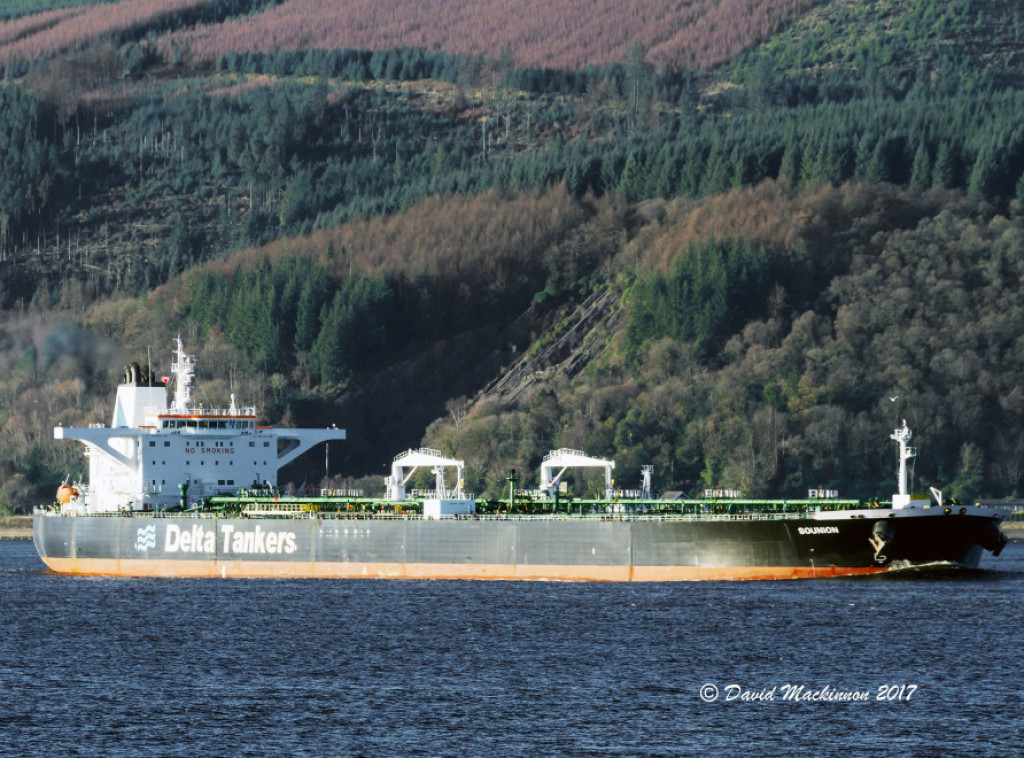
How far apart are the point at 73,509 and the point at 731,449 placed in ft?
221

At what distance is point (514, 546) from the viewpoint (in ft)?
Result: 291

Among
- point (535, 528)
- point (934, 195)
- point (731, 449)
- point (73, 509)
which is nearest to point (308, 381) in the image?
point (731, 449)

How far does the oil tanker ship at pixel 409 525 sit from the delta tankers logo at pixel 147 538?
9 centimetres

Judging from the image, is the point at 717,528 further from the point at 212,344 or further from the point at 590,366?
the point at 212,344

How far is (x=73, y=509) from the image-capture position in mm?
102312

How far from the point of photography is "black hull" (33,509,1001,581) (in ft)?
269

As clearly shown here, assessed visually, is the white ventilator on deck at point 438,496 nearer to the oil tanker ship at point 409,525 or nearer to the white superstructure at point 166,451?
the oil tanker ship at point 409,525

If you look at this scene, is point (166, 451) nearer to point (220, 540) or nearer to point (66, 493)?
point (66, 493)

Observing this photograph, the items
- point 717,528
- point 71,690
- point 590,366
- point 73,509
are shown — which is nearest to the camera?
point 71,690

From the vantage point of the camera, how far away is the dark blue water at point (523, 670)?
168ft
